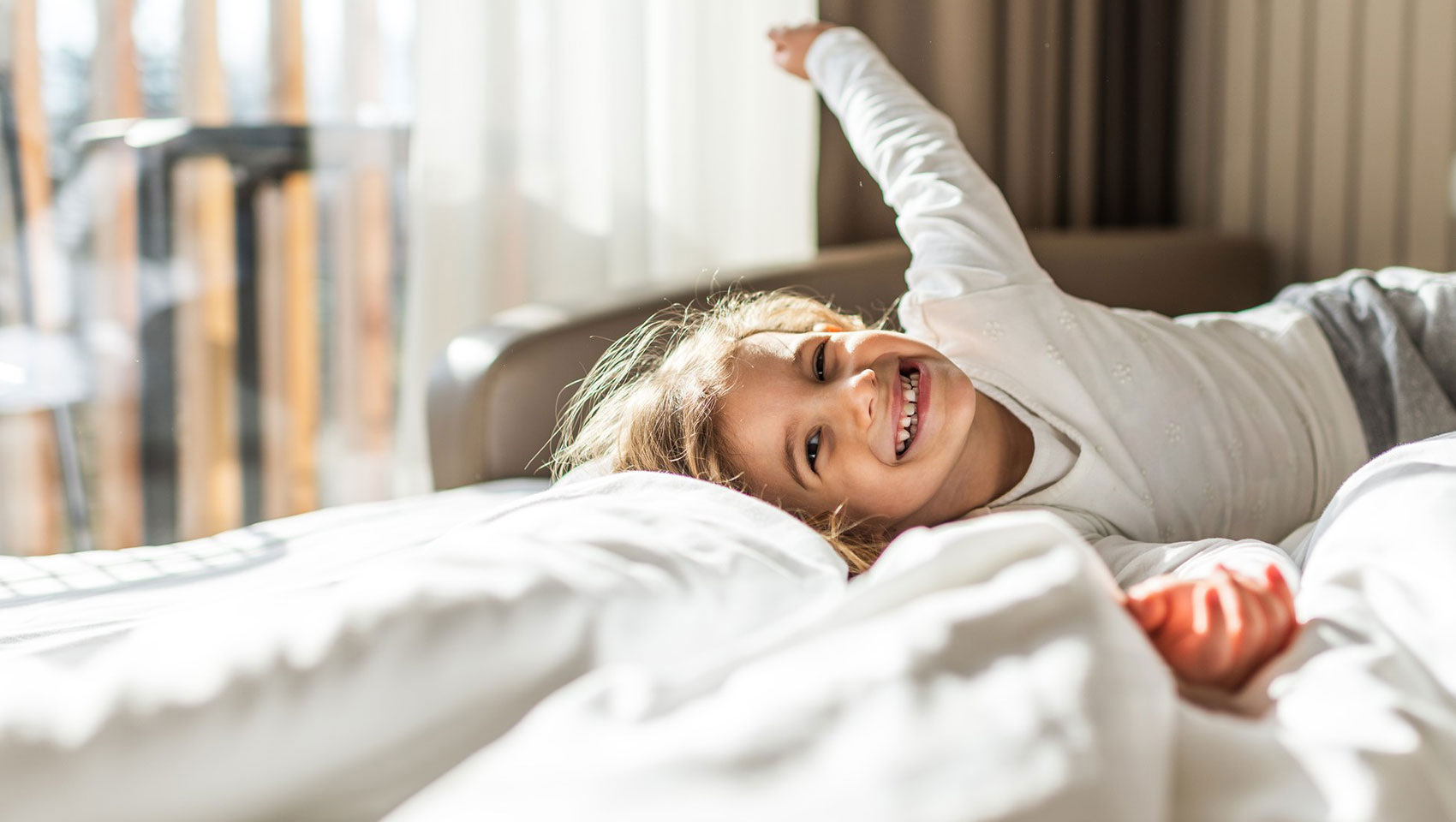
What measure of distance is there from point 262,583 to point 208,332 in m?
0.90

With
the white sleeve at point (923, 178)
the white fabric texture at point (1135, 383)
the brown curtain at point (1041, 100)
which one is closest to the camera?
the white fabric texture at point (1135, 383)

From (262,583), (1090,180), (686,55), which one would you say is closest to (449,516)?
(262,583)

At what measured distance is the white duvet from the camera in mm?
Result: 313

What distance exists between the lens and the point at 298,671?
14.8 inches

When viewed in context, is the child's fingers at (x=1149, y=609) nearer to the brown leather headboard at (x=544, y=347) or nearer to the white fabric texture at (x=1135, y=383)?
the white fabric texture at (x=1135, y=383)

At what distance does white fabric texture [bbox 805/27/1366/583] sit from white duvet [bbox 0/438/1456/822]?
47 centimetres

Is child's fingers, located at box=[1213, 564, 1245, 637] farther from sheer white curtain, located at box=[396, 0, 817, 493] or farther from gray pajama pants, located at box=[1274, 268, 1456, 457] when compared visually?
sheer white curtain, located at box=[396, 0, 817, 493]

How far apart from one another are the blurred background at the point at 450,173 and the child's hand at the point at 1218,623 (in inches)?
30.6

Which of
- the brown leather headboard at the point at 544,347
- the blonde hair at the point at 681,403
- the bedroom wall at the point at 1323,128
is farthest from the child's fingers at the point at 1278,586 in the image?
the bedroom wall at the point at 1323,128

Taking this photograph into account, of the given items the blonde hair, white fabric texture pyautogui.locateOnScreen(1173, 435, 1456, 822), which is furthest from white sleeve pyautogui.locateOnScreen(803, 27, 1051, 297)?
white fabric texture pyautogui.locateOnScreen(1173, 435, 1456, 822)

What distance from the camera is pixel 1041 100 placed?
73.7 inches

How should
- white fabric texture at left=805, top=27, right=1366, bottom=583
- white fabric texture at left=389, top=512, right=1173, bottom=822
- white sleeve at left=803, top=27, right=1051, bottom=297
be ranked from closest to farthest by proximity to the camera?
white fabric texture at left=389, top=512, right=1173, bottom=822
white fabric texture at left=805, top=27, right=1366, bottom=583
white sleeve at left=803, top=27, right=1051, bottom=297

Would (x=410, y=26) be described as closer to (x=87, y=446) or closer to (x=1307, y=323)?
(x=87, y=446)

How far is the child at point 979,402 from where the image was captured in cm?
81
